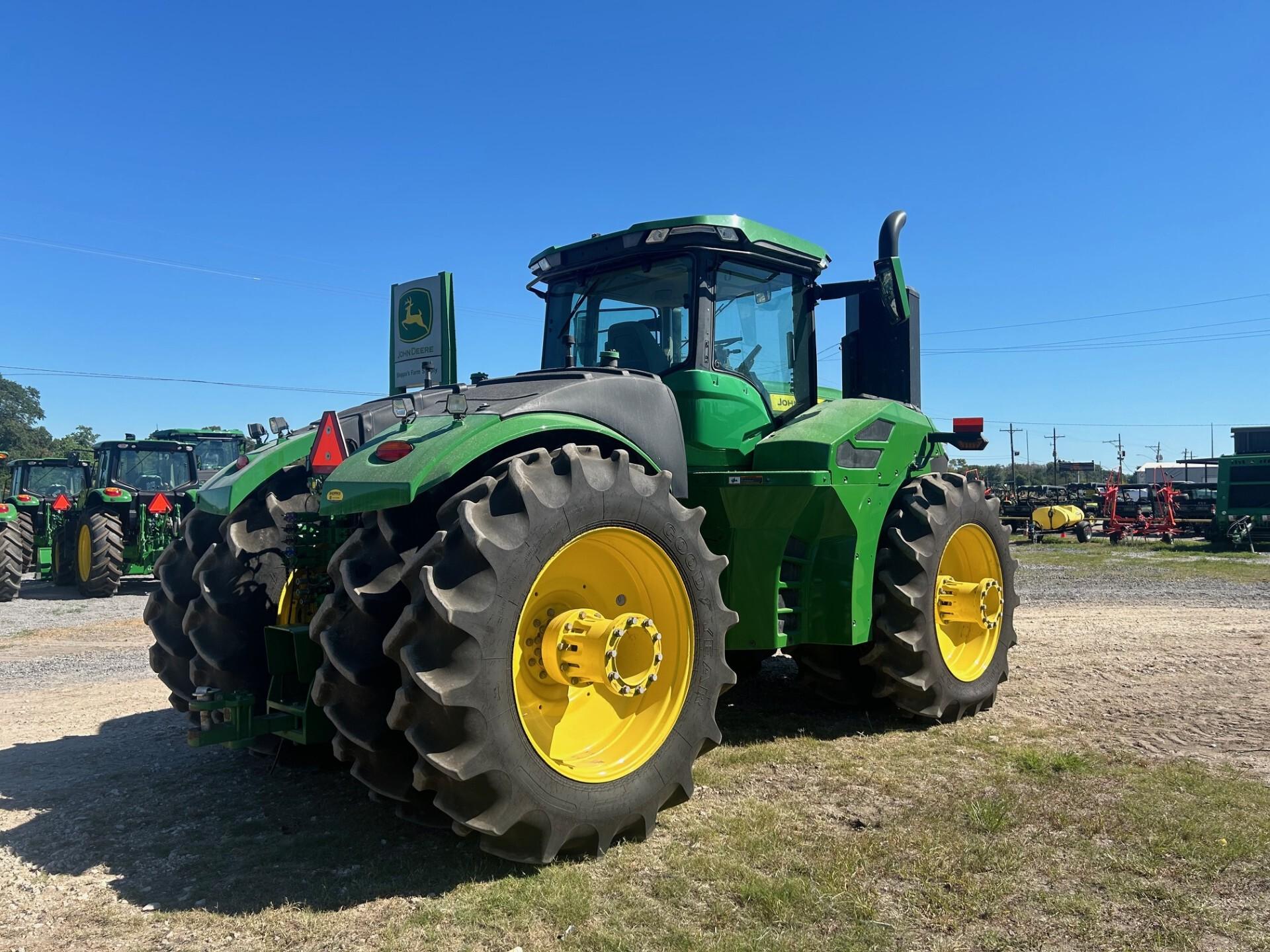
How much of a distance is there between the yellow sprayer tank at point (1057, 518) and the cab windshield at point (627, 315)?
23799mm

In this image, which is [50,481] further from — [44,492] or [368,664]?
[368,664]

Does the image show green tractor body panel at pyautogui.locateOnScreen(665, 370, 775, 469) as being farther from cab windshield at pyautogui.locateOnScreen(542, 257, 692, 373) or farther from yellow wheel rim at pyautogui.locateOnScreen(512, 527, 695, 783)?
yellow wheel rim at pyautogui.locateOnScreen(512, 527, 695, 783)

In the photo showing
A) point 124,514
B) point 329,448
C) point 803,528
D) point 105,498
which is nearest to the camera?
point 329,448

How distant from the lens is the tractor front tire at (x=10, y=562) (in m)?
14.8

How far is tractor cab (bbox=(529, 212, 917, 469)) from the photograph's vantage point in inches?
220

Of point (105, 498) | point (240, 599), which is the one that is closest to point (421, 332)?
point (240, 599)

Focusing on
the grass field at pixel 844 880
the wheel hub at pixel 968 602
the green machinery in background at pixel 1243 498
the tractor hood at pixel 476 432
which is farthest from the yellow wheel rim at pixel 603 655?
the green machinery in background at pixel 1243 498

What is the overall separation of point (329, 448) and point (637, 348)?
6.59 feet

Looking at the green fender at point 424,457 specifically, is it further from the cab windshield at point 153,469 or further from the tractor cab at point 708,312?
the cab windshield at point 153,469

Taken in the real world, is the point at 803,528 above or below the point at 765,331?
below

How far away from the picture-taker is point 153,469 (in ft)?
57.2

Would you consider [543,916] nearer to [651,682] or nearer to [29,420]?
[651,682]

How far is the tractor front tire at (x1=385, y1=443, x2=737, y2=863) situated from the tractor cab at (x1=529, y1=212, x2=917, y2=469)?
1.30 meters

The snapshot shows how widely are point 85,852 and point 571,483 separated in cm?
257
